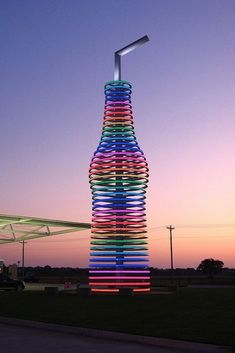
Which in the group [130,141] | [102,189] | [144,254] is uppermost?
[130,141]

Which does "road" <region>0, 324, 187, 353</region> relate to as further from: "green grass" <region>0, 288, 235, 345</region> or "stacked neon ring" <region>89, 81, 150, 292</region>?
"stacked neon ring" <region>89, 81, 150, 292</region>

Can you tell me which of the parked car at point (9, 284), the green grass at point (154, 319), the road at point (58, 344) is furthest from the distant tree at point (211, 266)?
the road at point (58, 344)

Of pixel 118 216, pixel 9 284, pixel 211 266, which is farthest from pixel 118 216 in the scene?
pixel 211 266

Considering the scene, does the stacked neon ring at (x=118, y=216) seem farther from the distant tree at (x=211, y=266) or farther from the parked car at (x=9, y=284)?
the distant tree at (x=211, y=266)

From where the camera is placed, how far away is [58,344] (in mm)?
13320

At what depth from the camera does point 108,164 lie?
1439 inches

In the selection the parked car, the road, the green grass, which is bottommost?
the road

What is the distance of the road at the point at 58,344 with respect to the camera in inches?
486

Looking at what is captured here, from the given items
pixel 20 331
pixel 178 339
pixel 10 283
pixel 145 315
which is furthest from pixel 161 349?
pixel 10 283

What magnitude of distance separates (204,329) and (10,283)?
3568 centimetres

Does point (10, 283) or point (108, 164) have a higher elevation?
point (108, 164)

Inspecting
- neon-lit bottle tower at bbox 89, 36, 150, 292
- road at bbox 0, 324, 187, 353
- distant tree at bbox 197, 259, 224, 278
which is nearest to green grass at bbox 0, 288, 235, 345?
road at bbox 0, 324, 187, 353

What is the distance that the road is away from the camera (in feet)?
40.5

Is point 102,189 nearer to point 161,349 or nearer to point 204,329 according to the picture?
point 204,329
